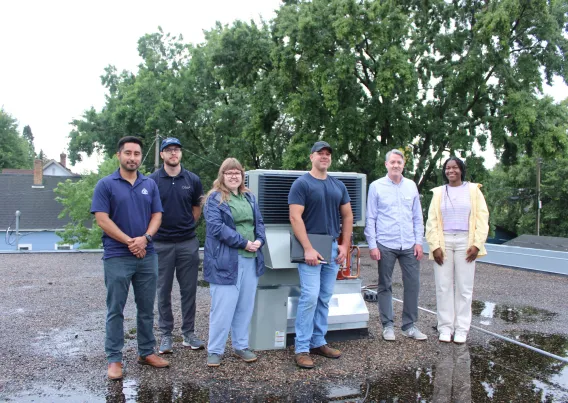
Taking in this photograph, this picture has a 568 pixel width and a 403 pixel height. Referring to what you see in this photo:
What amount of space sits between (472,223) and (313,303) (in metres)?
1.81

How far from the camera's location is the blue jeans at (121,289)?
3631 millimetres

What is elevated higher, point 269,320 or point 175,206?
point 175,206

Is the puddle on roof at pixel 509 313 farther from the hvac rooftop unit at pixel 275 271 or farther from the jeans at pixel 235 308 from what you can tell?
the jeans at pixel 235 308

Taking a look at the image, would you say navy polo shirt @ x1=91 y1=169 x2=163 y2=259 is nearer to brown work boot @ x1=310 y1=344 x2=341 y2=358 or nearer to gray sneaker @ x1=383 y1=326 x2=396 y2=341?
brown work boot @ x1=310 y1=344 x2=341 y2=358

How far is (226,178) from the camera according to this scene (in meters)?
4.01

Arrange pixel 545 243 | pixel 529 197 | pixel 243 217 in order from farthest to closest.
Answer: pixel 529 197, pixel 545 243, pixel 243 217


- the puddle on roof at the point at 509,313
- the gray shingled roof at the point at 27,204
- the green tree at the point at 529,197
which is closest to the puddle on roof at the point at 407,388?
the puddle on roof at the point at 509,313

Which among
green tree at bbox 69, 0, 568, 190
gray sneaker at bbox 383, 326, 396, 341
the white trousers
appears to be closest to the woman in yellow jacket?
the white trousers

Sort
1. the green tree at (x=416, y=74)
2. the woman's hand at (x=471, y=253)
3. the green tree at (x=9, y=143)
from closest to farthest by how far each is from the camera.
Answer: the woman's hand at (x=471, y=253) → the green tree at (x=416, y=74) → the green tree at (x=9, y=143)

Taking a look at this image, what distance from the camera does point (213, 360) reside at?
393cm

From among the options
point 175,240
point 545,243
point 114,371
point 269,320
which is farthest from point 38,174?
point 114,371

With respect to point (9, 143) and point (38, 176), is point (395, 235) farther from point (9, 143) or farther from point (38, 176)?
point (9, 143)

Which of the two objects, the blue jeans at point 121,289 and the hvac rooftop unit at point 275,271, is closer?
the blue jeans at point 121,289

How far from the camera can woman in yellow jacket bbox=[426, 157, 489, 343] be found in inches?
185
